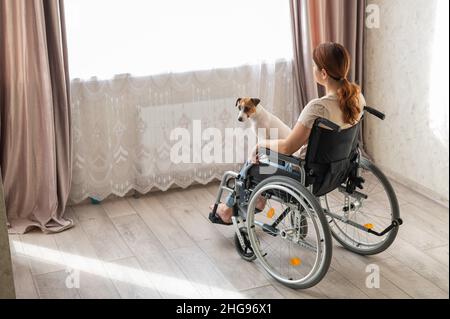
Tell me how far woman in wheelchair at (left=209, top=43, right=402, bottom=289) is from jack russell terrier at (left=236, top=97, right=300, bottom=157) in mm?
171

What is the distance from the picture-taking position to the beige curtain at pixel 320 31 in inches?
154

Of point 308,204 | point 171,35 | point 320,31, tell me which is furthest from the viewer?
point 320,31

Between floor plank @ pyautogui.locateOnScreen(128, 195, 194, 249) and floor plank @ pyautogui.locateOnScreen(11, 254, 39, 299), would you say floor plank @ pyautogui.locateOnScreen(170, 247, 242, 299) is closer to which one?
floor plank @ pyautogui.locateOnScreen(128, 195, 194, 249)

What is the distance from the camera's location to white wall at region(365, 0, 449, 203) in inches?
137

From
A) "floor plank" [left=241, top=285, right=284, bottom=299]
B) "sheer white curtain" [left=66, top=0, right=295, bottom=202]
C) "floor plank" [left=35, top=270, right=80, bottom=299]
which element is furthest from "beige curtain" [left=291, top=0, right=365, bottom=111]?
"floor plank" [left=35, top=270, right=80, bottom=299]

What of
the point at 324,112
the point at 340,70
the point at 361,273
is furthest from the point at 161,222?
the point at 340,70

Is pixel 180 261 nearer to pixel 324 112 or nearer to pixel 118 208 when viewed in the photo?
pixel 118 208

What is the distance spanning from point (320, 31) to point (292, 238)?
154 centimetres

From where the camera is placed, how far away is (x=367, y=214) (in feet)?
11.8

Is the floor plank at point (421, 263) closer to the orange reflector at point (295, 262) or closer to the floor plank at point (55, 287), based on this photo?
the orange reflector at point (295, 262)

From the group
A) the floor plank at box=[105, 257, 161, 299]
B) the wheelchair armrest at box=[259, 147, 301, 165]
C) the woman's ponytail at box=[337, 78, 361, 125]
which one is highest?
the woman's ponytail at box=[337, 78, 361, 125]

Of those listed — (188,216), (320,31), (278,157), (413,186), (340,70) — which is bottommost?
(188,216)

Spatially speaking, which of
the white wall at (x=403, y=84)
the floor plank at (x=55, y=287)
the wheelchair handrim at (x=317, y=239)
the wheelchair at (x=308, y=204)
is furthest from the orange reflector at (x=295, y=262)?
the floor plank at (x=55, y=287)
